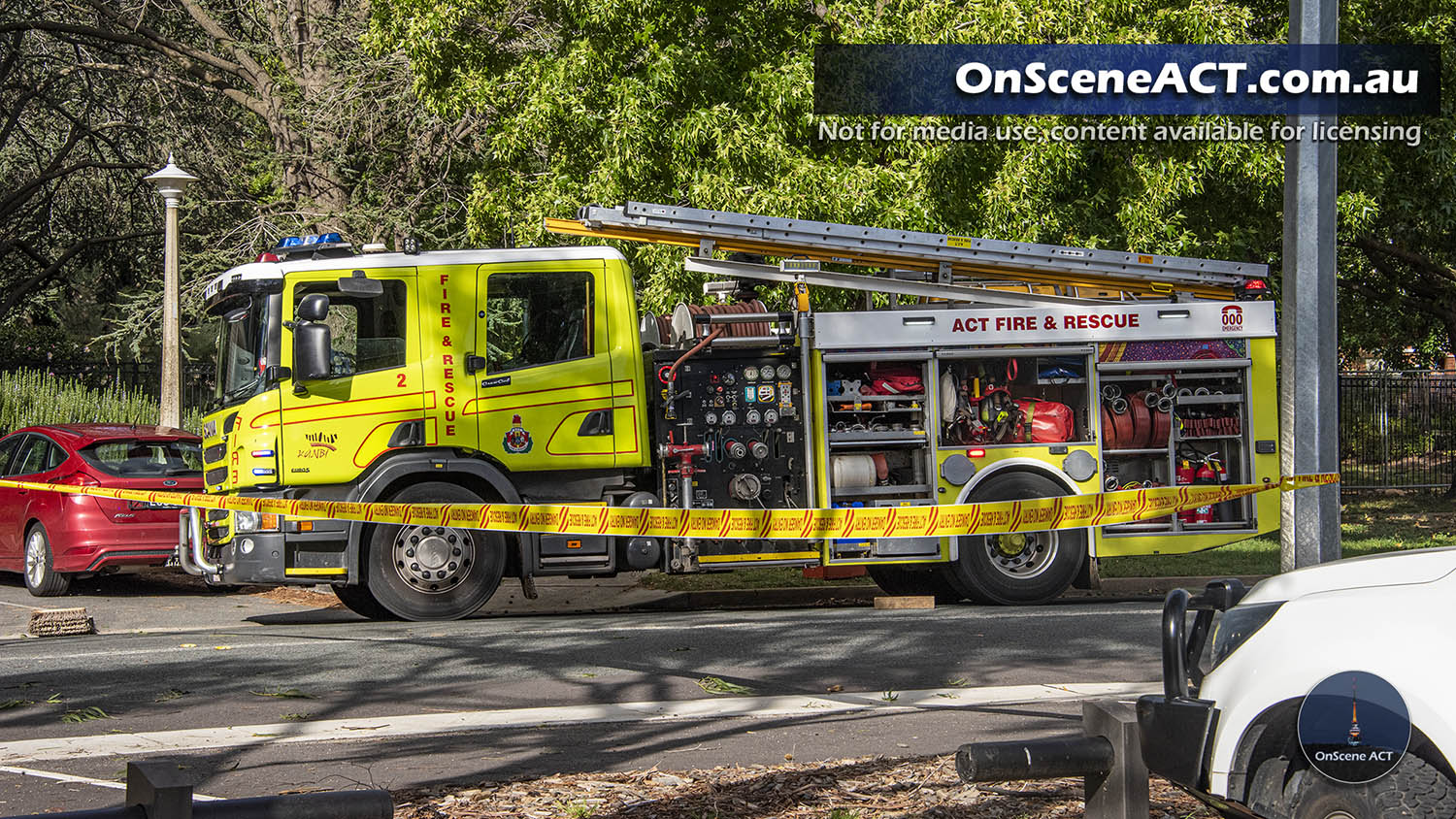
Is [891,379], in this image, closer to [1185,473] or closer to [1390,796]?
[1185,473]

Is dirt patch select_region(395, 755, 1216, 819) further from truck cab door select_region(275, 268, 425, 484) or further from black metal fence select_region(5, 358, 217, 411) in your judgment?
black metal fence select_region(5, 358, 217, 411)

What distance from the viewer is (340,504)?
998 centimetres

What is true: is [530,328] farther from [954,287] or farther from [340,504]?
[954,287]

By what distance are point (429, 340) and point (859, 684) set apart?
4698mm

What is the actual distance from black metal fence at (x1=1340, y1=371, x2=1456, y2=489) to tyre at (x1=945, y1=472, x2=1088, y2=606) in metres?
17.9

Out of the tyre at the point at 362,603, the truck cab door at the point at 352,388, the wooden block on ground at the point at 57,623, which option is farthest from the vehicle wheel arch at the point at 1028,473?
the wooden block on ground at the point at 57,623

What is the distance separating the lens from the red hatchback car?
1298 cm

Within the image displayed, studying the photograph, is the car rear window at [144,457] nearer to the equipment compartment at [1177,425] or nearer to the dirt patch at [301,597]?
the dirt patch at [301,597]

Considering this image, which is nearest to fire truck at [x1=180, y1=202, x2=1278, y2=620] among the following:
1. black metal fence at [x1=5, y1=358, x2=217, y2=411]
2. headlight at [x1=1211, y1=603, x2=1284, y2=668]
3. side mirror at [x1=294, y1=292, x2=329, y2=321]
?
side mirror at [x1=294, y1=292, x2=329, y2=321]

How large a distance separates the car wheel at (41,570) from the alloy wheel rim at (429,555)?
4.53m

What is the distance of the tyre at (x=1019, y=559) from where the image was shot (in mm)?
11492

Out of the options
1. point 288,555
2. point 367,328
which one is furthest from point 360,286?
point 288,555

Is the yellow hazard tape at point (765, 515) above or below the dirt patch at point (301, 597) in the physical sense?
above

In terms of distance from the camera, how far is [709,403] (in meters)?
11.2
